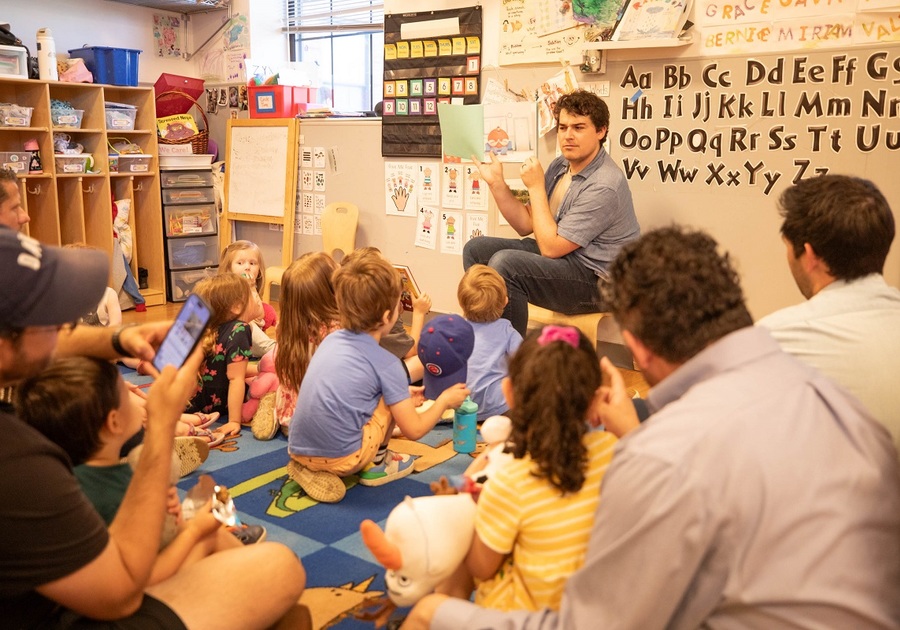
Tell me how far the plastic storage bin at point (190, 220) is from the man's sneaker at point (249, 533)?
3943 mm

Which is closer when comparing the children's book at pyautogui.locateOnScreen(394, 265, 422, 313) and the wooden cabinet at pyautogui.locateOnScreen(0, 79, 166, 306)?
the children's book at pyautogui.locateOnScreen(394, 265, 422, 313)

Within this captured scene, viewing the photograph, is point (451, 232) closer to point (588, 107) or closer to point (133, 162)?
point (588, 107)

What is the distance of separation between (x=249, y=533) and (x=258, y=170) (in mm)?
3752

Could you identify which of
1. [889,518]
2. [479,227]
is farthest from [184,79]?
[889,518]

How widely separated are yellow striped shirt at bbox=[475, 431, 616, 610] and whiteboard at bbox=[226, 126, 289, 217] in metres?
4.21


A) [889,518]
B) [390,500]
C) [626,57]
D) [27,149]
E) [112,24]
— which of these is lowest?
[390,500]

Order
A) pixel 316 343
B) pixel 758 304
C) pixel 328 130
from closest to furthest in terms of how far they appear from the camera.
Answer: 1. pixel 316 343
2. pixel 758 304
3. pixel 328 130

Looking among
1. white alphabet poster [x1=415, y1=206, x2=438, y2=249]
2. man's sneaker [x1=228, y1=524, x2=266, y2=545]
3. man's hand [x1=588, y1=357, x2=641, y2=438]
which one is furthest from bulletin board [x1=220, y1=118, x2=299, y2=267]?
man's hand [x1=588, y1=357, x2=641, y2=438]

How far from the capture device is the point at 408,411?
2.42 meters

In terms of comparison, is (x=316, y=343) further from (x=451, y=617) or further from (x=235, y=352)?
(x=451, y=617)

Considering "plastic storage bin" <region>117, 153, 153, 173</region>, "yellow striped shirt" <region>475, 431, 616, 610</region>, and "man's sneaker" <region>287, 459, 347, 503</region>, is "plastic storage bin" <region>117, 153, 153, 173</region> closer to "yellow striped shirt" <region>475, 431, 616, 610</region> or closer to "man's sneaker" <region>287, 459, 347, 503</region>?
"man's sneaker" <region>287, 459, 347, 503</region>

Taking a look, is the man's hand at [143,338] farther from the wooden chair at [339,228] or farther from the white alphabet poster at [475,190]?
the wooden chair at [339,228]

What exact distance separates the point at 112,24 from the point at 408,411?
4612 millimetres

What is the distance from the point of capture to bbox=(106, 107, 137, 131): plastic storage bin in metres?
5.25
